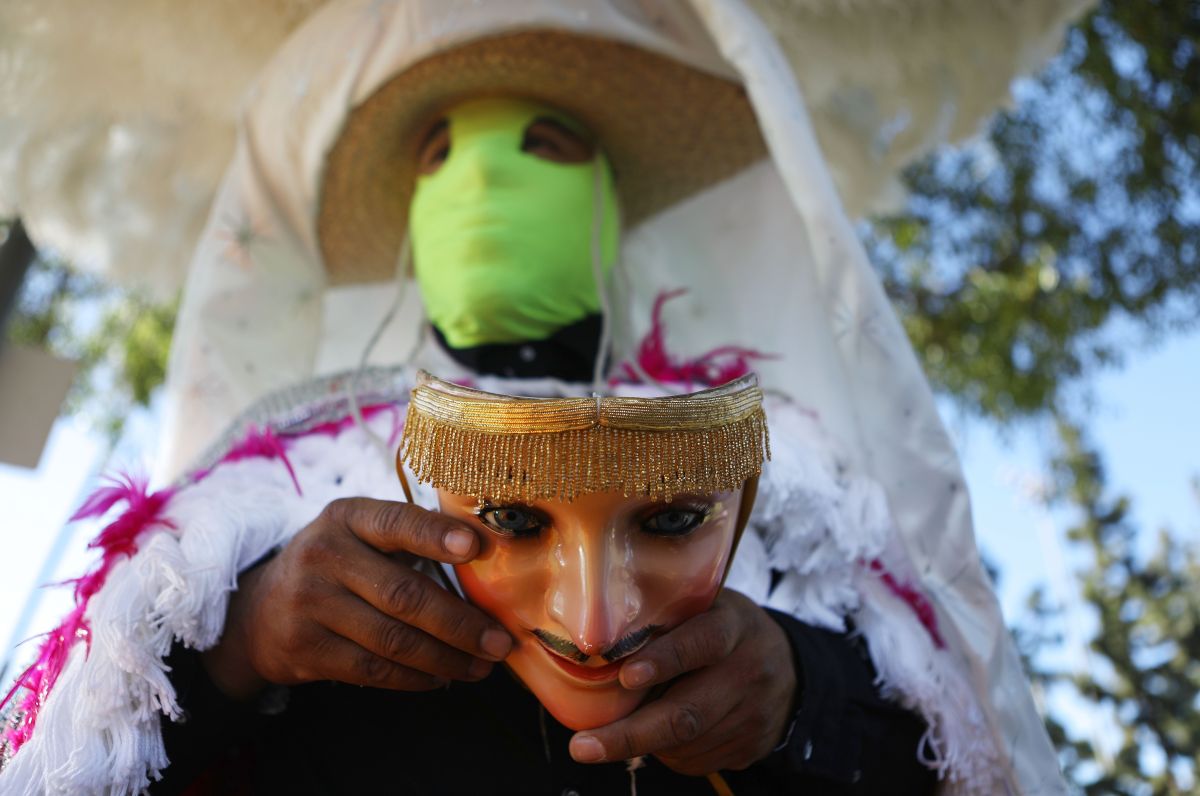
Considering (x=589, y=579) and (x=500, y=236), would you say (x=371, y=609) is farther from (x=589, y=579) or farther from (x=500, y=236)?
(x=500, y=236)

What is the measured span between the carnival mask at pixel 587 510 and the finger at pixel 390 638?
6 centimetres

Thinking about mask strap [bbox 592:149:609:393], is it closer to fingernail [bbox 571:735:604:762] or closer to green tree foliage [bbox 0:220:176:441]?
fingernail [bbox 571:735:604:762]

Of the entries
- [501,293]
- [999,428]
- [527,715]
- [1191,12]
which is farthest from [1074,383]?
[527,715]

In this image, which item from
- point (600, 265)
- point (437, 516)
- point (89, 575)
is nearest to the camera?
point (437, 516)

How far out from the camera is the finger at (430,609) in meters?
0.96

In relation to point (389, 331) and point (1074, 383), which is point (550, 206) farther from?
point (1074, 383)

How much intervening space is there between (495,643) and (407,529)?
15cm

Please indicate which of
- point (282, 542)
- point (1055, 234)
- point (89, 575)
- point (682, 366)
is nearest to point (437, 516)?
point (282, 542)

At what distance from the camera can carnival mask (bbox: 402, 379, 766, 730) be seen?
2.86 ft

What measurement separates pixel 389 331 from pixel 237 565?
3.12 ft

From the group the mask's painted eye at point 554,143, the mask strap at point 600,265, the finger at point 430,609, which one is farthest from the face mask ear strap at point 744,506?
the mask's painted eye at point 554,143

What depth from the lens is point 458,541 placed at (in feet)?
3.07

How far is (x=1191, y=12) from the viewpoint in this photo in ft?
9.98

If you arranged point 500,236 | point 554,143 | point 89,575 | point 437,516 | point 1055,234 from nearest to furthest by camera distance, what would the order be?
point 437,516 → point 89,575 → point 500,236 → point 554,143 → point 1055,234
